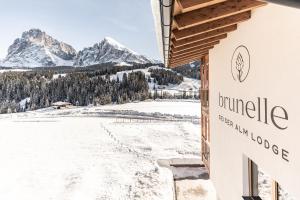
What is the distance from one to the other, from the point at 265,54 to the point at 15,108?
349ft

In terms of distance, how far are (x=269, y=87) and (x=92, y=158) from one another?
58.7ft

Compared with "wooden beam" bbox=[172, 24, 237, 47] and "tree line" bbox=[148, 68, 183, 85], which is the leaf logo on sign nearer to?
"wooden beam" bbox=[172, 24, 237, 47]

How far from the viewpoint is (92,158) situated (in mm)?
19859

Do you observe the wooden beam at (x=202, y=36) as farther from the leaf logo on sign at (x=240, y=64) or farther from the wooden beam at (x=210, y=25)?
the wooden beam at (x=210, y=25)

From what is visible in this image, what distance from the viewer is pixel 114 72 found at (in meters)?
113

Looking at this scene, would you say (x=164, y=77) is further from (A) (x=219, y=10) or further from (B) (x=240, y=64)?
(A) (x=219, y=10)

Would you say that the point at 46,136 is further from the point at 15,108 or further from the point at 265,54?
the point at 15,108

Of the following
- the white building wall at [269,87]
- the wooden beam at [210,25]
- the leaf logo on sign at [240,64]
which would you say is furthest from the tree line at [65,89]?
the wooden beam at [210,25]

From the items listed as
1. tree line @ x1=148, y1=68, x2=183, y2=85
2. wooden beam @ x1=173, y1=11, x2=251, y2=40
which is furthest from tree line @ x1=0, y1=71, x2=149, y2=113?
wooden beam @ x1=173, y1=11, x2=251, y2=40

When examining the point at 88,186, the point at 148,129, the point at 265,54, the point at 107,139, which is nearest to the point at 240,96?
the point at 265,54

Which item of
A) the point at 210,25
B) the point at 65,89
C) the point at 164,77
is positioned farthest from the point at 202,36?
the point at 164,77

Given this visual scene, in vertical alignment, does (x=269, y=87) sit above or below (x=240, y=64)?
below

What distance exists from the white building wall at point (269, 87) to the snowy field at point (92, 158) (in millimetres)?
7436

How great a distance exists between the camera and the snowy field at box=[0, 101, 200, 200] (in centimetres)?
1305
